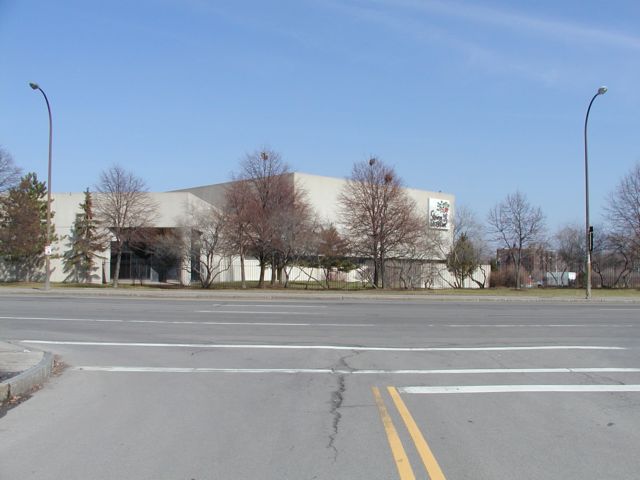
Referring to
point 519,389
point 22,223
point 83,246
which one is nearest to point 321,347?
point 519,389

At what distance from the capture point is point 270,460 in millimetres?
5297

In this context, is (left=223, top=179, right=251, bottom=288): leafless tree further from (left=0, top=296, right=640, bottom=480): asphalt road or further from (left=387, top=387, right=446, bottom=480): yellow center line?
(left=387, top=387, right=446, bottom=480): yellow center line

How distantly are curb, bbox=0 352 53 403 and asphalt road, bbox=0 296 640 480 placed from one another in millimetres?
210

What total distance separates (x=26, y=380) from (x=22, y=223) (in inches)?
1437

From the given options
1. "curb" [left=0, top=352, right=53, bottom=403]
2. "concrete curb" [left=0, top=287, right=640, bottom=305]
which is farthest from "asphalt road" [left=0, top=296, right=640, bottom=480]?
"concrete curb" [left=0, top=287, right=640, bottom=305]

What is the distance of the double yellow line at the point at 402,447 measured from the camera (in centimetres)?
496

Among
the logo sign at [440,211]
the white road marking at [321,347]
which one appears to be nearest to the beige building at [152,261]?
the logo sign at [440,211]

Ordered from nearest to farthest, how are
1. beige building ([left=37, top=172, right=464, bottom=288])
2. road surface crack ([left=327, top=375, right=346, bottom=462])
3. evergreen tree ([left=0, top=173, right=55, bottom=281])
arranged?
1. road surface crack ([left=327, top=375, right=346, bottom=462])
2. evergreen tree ([left=0, top=173, right=55, bottom=281])
3. beige building ([left=37, top=172, right=464, bottom=288])

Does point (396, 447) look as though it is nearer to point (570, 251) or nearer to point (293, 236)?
point (293, 236)

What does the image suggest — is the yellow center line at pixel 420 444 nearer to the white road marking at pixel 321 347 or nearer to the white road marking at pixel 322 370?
the white road marking at pixel 322 370

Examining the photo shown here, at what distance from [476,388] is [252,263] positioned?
4022 cm

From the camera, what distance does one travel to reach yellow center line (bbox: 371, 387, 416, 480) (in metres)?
4.95

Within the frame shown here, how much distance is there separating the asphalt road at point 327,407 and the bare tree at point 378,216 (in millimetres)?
23173

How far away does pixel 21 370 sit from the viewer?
846cm
